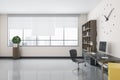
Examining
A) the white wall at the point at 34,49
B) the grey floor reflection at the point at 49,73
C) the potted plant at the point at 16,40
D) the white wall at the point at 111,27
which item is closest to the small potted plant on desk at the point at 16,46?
the potted plant at the point at 16,40

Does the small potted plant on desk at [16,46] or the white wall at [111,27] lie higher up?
the white wall at [111,27]

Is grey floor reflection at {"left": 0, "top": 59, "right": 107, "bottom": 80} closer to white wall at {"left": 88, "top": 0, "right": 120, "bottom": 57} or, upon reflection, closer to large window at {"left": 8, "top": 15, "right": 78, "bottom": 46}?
white wall at {"left": 88, "top": 0, "right": 120, "bottom": 57}

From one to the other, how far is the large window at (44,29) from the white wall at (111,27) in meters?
3.71

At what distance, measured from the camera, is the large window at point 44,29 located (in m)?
11.6

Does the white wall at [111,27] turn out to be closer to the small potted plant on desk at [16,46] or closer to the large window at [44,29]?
the large window at [44,29]

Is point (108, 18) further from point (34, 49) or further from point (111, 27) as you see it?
point (34, 49)

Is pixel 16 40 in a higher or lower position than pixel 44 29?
lower

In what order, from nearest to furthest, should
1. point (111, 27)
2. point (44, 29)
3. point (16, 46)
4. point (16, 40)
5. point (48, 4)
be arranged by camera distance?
point (111, 27)
point (48, 4)
point (16, 40)
point (16, 46)
point (44, 29)

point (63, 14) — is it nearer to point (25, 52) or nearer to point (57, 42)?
point (57, 42)

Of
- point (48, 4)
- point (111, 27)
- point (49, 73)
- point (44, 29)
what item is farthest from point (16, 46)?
point (111, 27)

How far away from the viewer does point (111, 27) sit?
637 centimetres

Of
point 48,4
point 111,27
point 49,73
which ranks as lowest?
point 49,73

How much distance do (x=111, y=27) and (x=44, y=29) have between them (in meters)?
5.88

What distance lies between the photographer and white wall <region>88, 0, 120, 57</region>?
5.73 metres
